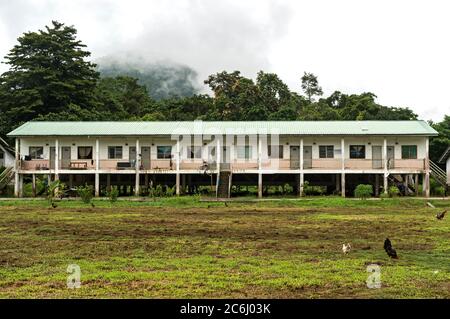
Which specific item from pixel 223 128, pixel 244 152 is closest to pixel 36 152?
pixel 223 128

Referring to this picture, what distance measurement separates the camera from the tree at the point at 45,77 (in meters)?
50.3

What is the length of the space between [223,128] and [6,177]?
15.6 metres

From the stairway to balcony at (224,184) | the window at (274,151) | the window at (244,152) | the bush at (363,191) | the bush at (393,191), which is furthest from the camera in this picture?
the window at (244,152)

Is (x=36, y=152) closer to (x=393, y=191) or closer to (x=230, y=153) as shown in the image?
(x=230, y=153)

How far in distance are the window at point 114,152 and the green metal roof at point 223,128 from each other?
4.75 feet

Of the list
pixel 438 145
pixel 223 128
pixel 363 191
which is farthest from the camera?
pixel 438 145

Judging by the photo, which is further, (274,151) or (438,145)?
(438,145)

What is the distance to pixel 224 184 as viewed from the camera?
35.0 m

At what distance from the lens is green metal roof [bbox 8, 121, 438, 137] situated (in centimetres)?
3547

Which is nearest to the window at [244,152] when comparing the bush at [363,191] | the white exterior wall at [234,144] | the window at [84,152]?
the white exterior wall at [234,144]

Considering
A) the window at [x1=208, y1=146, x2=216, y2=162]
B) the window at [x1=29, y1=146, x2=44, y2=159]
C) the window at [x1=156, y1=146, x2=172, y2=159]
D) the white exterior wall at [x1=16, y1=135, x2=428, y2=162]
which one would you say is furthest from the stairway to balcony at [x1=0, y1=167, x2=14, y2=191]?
the window at [x1=208, y1=146, x2=216, y2=162]

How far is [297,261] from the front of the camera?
10.8 meters

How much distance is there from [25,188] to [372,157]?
25679mm

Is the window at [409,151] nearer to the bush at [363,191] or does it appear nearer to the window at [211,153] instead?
the bush at [363,191]
